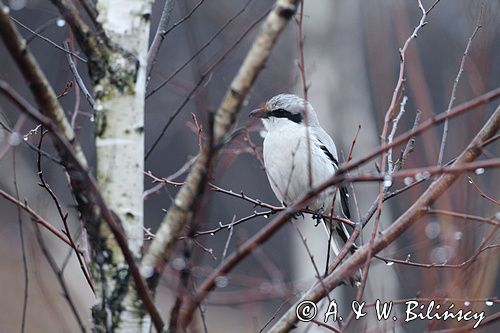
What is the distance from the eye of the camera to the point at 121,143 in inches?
68.6

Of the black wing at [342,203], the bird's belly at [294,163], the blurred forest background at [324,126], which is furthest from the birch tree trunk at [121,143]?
the black wing at [342,203]

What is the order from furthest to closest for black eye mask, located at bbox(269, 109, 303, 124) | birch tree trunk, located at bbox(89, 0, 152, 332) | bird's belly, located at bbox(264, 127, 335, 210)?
black eye mask, located at bbox(269, 109, 303, 124)
bird's belly, located at bbox(264, 127, 335, 210)
birch tree trunk, located at bbox(89, 0, 152, 332)

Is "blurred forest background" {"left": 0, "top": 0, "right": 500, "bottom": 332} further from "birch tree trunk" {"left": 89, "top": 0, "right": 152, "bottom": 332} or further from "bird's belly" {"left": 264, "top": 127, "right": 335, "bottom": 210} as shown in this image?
"bird's belly" {"left": 264, "top": 127, "right": 335, "bottom": 210}

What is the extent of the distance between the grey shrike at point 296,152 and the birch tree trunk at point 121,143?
7.01ft

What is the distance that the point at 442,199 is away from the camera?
190 cm

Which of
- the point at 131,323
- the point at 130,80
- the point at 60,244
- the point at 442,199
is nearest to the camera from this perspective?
the point at 131,323

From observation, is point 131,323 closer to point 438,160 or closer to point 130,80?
point 130,80

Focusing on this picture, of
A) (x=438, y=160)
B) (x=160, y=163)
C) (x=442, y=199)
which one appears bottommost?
(x=442, y=199)

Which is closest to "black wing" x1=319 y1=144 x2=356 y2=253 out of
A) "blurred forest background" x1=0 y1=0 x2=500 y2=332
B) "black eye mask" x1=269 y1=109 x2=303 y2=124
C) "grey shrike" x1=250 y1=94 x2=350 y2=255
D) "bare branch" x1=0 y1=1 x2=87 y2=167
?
"grey shrike" x1=250 y1=94 x2=350 y2=255

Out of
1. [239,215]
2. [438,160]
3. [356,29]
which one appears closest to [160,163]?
[239,215]

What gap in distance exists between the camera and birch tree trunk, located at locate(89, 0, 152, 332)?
1.61 meters

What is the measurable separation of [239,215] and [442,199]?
409 inches

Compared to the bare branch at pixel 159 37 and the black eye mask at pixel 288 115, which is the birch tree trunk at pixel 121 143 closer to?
the bare branch at pixel 159 37

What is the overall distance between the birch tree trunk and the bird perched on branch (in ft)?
7.02
